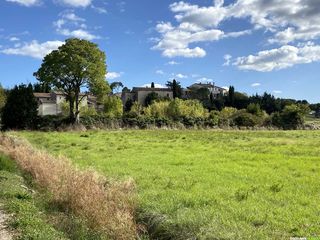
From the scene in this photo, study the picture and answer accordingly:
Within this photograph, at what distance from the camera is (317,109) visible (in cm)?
12119

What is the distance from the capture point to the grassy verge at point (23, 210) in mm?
8295

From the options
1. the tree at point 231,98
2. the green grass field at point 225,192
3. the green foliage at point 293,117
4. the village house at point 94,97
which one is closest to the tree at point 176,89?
the village house at point 94,97

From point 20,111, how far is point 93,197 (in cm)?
3567

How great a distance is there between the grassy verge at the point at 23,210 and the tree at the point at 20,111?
2891cm

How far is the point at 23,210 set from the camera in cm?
1016

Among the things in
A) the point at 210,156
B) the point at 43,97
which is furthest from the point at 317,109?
the point at 210,156

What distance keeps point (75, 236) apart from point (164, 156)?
9495mm

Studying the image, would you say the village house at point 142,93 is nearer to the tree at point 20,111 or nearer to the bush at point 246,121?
the bush at point 246,121

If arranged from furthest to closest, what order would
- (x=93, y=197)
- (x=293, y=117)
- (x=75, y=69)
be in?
(x=293, y=117) → (x=75, y=69) → (x=93, y=197)

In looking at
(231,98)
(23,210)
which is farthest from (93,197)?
(231,98)

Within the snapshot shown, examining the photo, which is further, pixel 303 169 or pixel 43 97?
pixel 43 97

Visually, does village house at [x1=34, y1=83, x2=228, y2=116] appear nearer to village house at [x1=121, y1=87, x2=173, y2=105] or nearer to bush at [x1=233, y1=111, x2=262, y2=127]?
village house at [x1=121, y1=87, x2=173, y2=105]

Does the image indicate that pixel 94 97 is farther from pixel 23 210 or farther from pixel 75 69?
pixel 23 210

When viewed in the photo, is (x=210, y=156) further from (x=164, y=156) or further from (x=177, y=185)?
(x=177, y=185)
